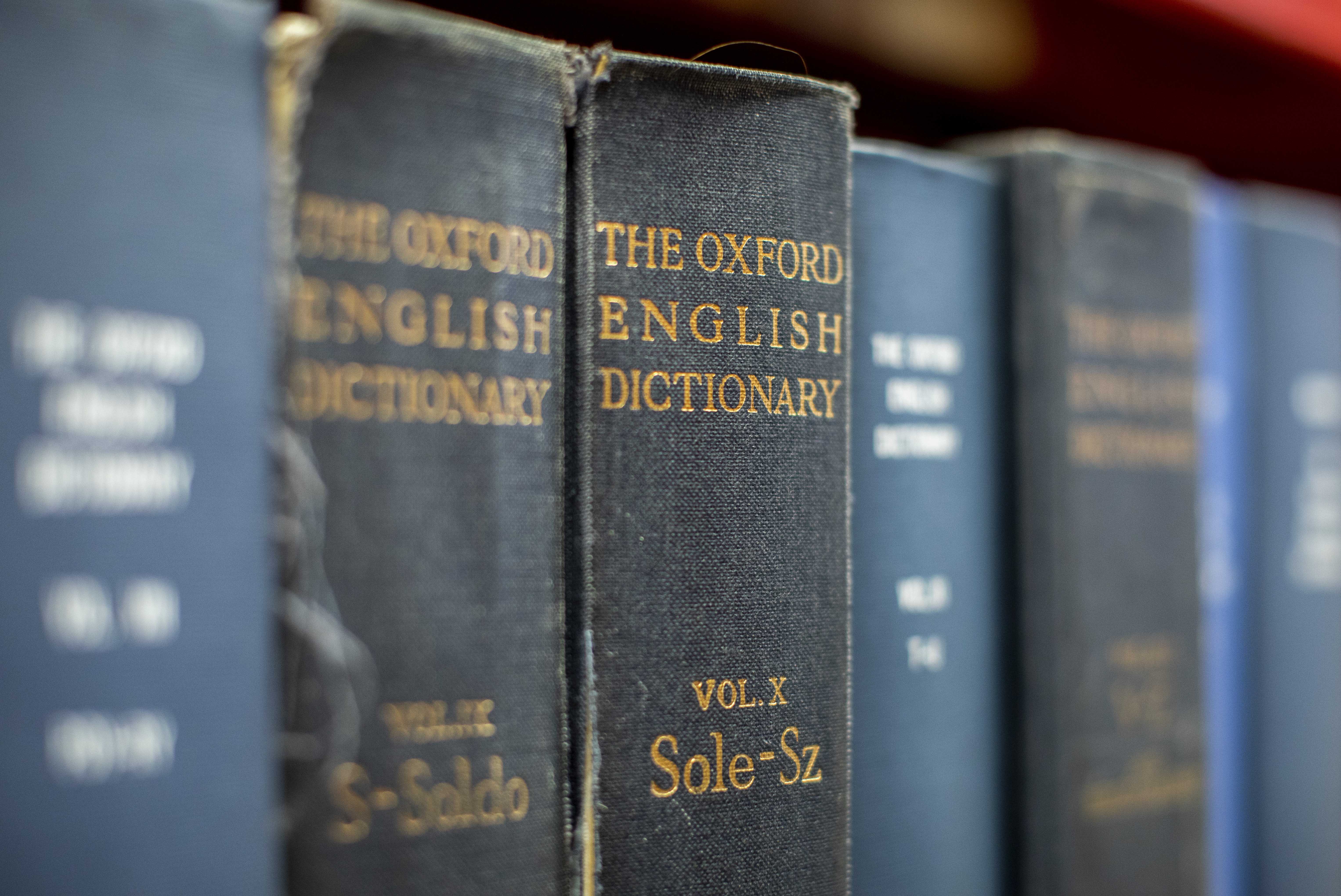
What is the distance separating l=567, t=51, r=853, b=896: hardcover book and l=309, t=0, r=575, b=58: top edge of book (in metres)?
0.02

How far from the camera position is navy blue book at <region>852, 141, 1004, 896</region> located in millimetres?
376

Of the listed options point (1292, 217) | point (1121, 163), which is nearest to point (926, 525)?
point (1121, 163)

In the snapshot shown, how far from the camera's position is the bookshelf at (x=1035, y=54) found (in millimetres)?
455

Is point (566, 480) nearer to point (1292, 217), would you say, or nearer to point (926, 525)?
point (926, 525)

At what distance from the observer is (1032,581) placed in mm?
405

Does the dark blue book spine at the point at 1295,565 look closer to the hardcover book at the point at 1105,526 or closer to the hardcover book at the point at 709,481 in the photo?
the hardcover book at the point at 1105,526

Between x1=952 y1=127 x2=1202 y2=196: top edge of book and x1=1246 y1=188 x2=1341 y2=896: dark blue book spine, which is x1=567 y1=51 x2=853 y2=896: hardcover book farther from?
x1=1246 y1=188 x2=1341 y2=896: dark blue book spine

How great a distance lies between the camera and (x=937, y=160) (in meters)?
0.40

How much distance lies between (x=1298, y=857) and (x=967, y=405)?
0.33 meters

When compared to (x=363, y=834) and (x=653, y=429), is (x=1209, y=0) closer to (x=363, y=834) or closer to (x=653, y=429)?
(x=653, y=429)

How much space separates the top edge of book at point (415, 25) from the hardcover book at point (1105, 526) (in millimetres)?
223

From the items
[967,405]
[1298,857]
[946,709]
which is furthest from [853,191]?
[1298,857]

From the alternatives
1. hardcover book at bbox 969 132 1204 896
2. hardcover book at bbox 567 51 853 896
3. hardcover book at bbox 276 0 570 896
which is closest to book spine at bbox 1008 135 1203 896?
hardcover book at bbox 969 132 1204 896

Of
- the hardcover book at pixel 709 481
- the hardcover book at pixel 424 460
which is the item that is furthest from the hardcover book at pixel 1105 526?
the hardcover book at pixel 424 460
